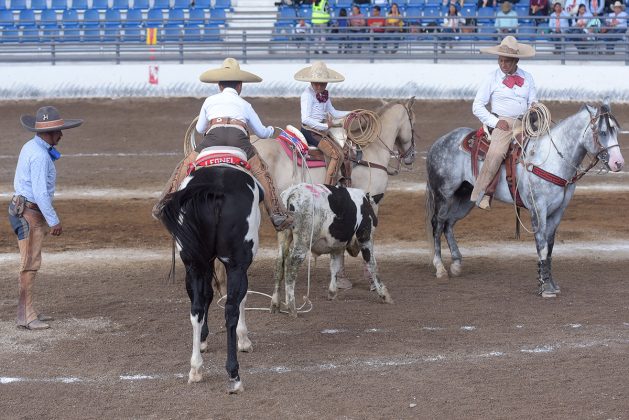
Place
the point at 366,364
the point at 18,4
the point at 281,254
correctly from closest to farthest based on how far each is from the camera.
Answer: the point at 366,364, the point at 281,254, the point at 18,4

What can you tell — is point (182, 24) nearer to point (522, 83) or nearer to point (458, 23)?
point (458, 23)

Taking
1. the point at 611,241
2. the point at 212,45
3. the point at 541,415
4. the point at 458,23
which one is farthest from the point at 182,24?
the point at 541,415

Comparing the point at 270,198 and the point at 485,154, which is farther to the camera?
the point at 485,154

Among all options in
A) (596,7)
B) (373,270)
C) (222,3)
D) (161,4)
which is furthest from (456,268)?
(161,4)

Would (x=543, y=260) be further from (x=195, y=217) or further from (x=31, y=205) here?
(x=31, y=205)

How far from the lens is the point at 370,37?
26.4m

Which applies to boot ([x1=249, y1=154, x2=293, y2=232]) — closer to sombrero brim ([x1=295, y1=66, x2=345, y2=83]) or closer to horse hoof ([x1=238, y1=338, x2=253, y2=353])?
horse hoof ([x1=238, y1=338, x2=253, y2=353])

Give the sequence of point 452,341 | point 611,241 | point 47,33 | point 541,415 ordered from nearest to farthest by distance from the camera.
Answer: point 541,415
point 452,341
point 611,241
point 47,33

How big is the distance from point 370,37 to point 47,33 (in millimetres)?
9495

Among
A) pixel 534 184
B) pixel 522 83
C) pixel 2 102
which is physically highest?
pixel 522 83

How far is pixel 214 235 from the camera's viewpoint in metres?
8.02

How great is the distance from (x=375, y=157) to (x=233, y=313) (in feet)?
15.1

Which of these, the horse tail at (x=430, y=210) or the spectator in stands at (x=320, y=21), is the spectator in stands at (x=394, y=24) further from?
the horse tail at (x=430, y=210)

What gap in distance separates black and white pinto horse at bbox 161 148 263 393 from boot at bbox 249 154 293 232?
0.74 meters
